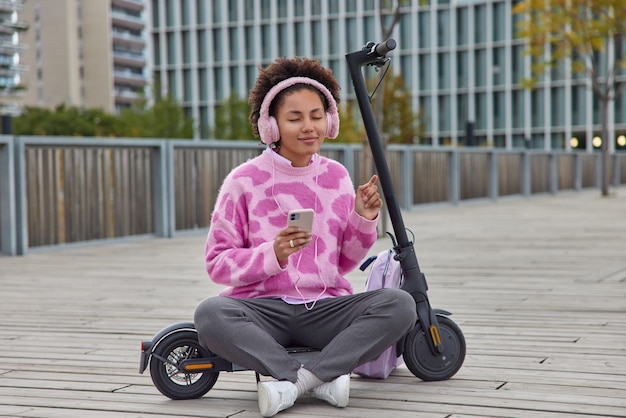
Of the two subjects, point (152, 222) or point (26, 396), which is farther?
point (152, 222)

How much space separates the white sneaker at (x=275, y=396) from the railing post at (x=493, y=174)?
1938 centimetres

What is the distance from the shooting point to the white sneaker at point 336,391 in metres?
3.37

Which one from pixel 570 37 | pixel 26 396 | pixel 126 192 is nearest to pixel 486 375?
pixel 26 396

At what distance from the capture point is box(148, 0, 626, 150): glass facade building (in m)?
61.7

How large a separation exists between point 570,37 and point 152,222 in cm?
1393

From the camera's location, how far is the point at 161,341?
355cm

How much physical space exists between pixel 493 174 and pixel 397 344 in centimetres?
1908

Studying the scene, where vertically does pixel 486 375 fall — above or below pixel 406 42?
below

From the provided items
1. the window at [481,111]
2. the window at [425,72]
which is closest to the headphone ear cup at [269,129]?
the window at [481,111]

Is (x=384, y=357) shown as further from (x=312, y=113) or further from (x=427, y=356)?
(x=312, y=113)

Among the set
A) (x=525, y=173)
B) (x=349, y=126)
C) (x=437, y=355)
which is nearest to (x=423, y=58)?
(x=349, y=126)

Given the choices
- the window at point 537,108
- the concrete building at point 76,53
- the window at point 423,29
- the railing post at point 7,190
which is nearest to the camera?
the railing post at point 7,190

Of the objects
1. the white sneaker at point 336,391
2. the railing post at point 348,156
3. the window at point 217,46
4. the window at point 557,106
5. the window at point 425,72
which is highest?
the window at point 217,46

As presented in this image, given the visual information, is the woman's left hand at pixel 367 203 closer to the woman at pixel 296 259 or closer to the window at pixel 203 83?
the woman at pixel 296 259
